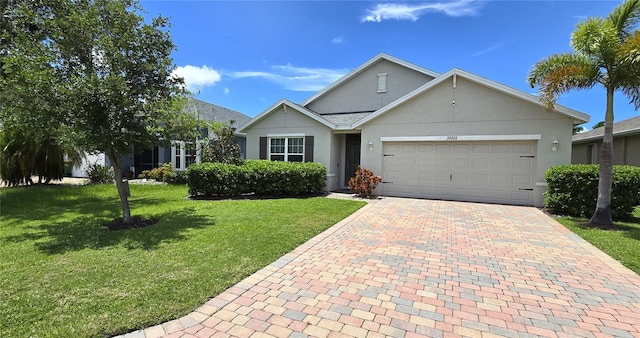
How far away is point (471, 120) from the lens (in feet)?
37.5

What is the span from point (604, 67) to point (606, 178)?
287 cm

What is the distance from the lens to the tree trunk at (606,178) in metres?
7.69

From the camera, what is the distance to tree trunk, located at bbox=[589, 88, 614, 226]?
7688 millimetres

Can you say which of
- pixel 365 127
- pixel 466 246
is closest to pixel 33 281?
pixel 466 246

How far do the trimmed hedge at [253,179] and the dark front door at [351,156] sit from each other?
2578 mm

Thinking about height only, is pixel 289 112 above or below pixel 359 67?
below

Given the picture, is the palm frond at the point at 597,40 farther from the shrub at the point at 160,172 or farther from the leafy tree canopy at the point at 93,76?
the shrub at the point at 160,172

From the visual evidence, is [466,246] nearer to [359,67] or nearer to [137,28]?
[137,28]

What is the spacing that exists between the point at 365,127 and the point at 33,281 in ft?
37.5

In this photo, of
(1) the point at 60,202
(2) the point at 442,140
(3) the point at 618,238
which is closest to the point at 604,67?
(3) the point at 618,238

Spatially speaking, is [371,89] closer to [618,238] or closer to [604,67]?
[604,67]

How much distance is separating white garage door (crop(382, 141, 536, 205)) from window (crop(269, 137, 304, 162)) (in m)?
4.11

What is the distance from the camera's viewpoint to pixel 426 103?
39.7 feet

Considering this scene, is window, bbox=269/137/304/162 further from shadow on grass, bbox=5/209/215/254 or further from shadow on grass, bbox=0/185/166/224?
shadow on grass, bbox=5/209/215/254
